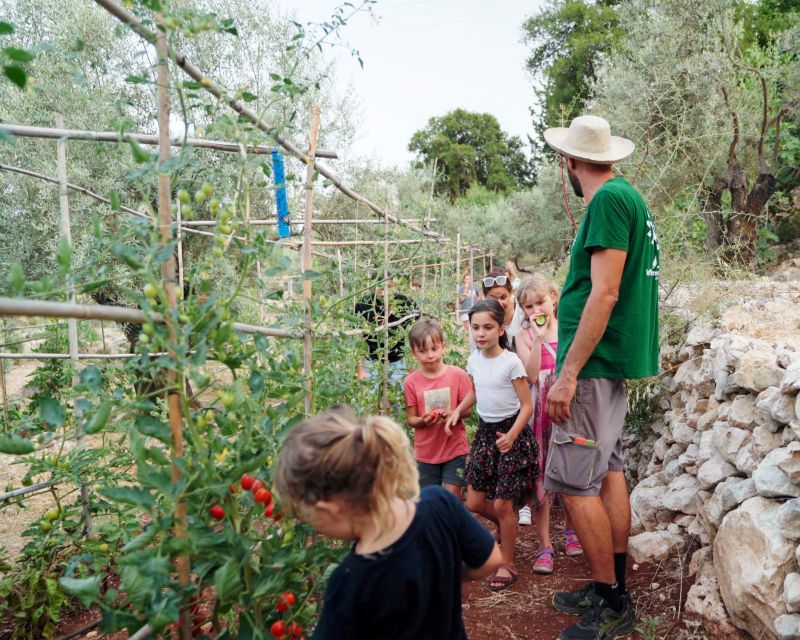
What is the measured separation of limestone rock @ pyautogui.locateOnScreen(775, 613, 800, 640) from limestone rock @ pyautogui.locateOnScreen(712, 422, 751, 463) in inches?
31.7

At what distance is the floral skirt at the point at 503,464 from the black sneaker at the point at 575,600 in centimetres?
50

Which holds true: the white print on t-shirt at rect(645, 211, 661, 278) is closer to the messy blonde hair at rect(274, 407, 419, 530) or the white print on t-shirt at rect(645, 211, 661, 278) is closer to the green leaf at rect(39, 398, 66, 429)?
the messy blonde hair at rect(274, 407, 419, 530)

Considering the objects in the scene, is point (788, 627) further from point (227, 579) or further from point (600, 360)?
point (227, 579)

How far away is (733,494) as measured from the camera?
8.36 ft

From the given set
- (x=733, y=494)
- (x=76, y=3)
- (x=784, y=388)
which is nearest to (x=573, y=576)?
(x=733, y=494)

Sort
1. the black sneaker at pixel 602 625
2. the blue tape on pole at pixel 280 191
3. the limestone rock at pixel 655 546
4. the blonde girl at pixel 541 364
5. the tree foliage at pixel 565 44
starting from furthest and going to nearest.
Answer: the tree foliage at pixel 565 44, the blonde girl at pixel 541 364, the limestone rock at pixel 655 546, the black sneaker at pixel 602 625, the blue tape on pole at pixel 280 191

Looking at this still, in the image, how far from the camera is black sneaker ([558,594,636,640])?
2.48m

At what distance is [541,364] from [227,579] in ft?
8.68

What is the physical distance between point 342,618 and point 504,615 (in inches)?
73.7

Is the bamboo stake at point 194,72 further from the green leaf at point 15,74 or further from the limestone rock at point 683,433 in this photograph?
the limestone rock at point 683,433

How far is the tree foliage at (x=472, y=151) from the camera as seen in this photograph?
3123cm

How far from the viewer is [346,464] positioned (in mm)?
1241

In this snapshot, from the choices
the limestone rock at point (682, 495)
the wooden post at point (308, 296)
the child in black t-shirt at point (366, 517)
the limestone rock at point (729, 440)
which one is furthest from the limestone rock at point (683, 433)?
the child in black t-shirt at point (366, 517)

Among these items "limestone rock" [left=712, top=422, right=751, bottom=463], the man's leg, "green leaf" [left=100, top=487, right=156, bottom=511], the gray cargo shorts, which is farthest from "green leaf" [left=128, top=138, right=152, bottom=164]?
"limestone rock" [left=712, top=422, right=751, bottom=463]
